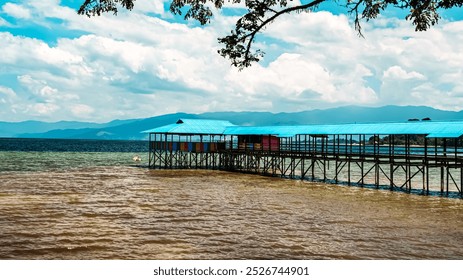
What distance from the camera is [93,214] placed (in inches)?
753

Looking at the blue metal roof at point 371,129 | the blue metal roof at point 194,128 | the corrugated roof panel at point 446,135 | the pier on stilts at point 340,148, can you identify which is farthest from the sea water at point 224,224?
the blue metal roof at point 194,128

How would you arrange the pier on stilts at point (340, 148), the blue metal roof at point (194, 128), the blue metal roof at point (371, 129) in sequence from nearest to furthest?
the blue metal roof at point (371, 129), the pier on stilts at point (340, 148), the blue metal roof at point (194, 128)

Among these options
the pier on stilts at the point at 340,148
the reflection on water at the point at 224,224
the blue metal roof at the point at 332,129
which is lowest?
the reflection on water at the point at 224,224

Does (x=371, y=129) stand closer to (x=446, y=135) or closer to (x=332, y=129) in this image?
(x=332, y=129)

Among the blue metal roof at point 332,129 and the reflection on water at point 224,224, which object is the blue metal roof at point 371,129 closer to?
the blue metal roof at point 332,129

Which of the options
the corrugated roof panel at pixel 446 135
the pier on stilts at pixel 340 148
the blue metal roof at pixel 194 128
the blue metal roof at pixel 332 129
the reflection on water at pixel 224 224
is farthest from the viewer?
the blue metal roof at pixel 194 128

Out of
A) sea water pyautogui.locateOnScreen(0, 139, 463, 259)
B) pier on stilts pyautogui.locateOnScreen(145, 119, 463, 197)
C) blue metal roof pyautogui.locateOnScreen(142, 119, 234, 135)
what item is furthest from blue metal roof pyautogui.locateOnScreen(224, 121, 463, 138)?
sea water pyautogui.locateOnScreen(0, 139, 463, 259)

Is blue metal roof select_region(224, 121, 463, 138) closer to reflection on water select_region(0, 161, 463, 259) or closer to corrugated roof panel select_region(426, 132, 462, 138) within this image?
corrugated roof panel select_region(426, 132, 462, 138)

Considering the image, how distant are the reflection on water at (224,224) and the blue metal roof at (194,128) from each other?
58.9ft

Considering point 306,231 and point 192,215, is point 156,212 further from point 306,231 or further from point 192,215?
point 306,231

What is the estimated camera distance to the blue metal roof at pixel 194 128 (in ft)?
153

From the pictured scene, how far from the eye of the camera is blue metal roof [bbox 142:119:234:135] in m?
46.6

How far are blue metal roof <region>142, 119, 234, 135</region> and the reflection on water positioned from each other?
17939 millimetres

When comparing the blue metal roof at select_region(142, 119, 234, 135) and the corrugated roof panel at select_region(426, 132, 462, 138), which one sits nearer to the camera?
the corrugated roof panel at select_region(426, 132, 462, 138)
